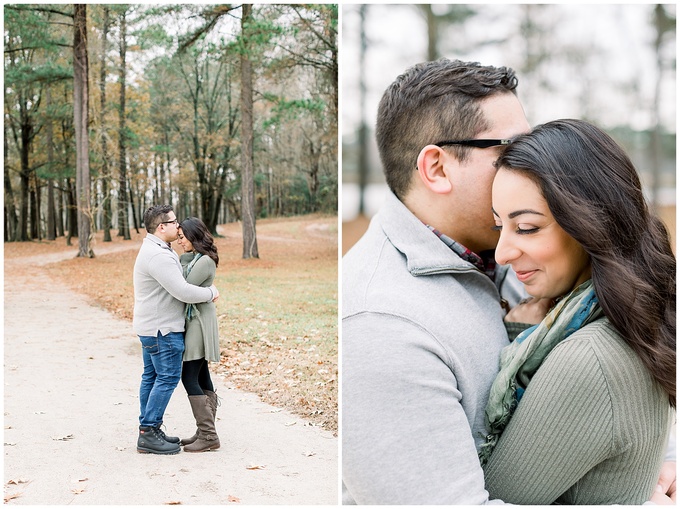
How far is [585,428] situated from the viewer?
143 centimetres

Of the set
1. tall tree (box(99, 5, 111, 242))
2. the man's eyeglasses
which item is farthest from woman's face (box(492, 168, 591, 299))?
tall tree (box(99, 5, 111, 242))

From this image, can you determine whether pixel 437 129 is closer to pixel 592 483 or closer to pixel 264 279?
pixel 592 483

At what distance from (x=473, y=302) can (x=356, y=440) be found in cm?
47

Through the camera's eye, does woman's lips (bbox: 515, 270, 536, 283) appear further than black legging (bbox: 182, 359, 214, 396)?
No

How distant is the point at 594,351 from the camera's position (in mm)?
1405

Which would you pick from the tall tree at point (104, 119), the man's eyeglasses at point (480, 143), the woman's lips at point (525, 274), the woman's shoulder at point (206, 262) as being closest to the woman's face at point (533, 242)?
the woman's lips at point (525, 274)

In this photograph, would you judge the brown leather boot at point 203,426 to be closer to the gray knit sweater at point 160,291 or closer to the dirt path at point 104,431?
the dirt path at point 104,431

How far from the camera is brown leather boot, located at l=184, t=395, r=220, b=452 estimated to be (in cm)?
251

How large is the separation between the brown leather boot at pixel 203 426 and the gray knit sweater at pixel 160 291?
0.32 meters

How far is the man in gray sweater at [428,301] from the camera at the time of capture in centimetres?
140

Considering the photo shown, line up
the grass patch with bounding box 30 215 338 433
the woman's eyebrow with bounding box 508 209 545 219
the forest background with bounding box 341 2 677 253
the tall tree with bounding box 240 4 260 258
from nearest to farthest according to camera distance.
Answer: the woman's eyebrow with bounding box 508 209 545 219 < the grass patch with bounding box 30 215 338 433 < the tall tree with bounding box 240 4 260 258 < the forest background with bounding box 341 2 677 253

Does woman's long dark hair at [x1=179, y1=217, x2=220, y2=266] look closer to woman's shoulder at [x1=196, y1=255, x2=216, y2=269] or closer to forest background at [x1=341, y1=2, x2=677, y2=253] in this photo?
woman's shoulder at [x1=196, y1=255, x2=216, y2=269]

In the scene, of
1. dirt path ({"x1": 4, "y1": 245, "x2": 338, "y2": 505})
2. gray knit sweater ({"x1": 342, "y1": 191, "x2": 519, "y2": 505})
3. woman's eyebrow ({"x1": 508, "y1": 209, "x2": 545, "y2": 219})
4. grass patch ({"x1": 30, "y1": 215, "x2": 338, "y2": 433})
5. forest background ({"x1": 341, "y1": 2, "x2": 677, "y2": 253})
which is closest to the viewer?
gray knit sweater ({"x1": 342, "y1": 191, "x2": 519, "y2": 505})

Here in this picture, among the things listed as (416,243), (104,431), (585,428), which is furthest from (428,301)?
(104,431)
